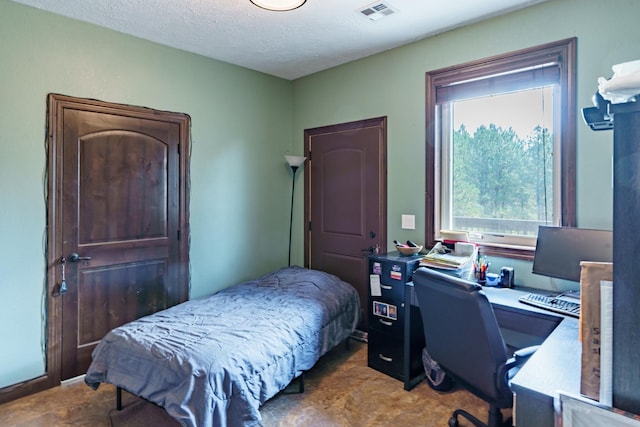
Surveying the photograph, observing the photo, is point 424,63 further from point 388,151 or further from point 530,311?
point 530,311

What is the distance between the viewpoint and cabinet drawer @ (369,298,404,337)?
113 inches

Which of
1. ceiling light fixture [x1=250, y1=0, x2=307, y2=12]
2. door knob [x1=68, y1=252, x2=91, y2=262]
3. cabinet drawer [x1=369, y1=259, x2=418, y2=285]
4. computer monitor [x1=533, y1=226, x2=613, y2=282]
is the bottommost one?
cabinet drawer [x1=369, y1=259, x2=418, y2=285]

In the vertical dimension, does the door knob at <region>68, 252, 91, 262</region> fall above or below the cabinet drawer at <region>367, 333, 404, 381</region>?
above

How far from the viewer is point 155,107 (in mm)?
3223

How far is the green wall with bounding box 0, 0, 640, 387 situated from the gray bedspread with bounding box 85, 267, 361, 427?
79 cm

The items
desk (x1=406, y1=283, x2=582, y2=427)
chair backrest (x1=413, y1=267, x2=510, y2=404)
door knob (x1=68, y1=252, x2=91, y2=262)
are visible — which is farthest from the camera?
door knob (x1=68, y1=252, x2=91, y2=262)

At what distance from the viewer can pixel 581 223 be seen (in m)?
2.42

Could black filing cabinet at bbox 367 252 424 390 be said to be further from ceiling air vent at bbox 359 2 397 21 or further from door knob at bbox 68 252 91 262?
door knob at bbox 68 252 91 262

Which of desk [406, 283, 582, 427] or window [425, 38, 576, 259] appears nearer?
desk [406, 283, 582, 427]

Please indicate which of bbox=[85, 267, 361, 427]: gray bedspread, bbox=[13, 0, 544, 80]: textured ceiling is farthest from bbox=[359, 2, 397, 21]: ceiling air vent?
bbox=[85, 267, 361, 427]: gray bedspread

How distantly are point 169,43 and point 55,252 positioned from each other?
1.91m

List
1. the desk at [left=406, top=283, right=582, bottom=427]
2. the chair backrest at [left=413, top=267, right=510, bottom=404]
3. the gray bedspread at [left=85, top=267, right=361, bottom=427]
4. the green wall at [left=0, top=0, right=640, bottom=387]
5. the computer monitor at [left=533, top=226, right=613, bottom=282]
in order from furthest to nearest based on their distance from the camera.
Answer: the green wall at [left=0, top=0, right=640, bottom=387] < the computer monitor at [left=533, top=226, right=613, bottom=282] < the gray bedspread at [left=85, top=267, right=361, bottom=427] < the chair backrest at [left=413, top=267, right=510, bottom=404] < the desk at [left=406, top=283, right=582, bottom=427]

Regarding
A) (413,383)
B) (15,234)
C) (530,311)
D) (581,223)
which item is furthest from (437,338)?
(15,234)

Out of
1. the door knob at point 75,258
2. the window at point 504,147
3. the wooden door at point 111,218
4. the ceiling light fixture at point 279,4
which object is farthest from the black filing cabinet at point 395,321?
the door knob at point 75,258
